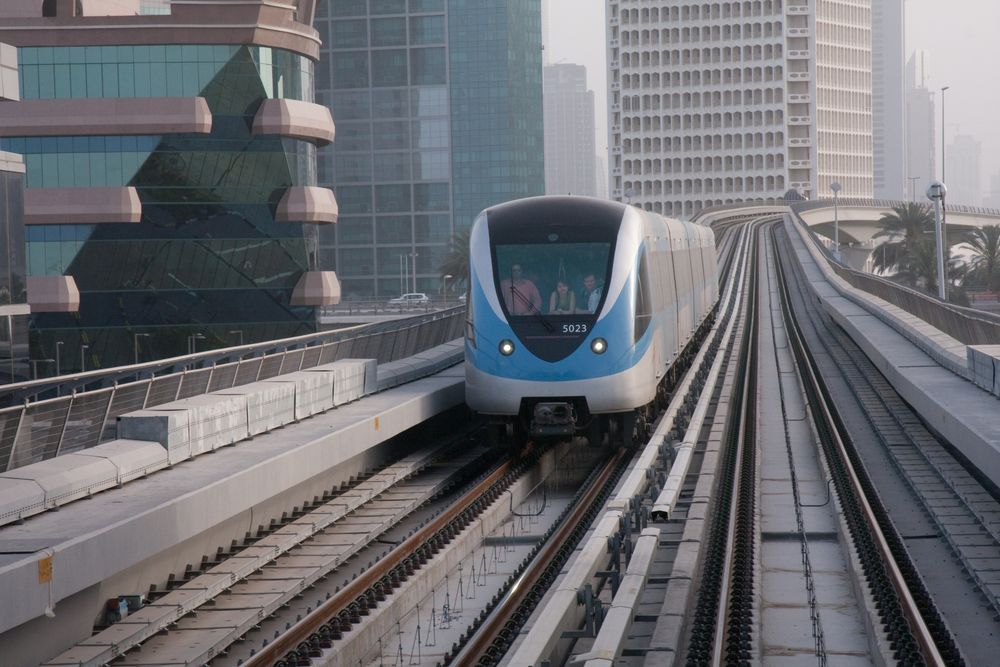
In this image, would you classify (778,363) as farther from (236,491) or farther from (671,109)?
(671,109)

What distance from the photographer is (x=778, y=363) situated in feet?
106

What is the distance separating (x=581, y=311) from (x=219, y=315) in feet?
131

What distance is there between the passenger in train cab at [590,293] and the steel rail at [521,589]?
2.07 metres

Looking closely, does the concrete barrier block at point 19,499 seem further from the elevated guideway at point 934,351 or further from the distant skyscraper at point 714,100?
the distant skyscraper at point 714,100

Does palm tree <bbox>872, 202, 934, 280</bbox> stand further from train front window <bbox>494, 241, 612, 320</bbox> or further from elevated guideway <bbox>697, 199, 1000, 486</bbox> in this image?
train front window <bbox>494, 241, 612, 320</bbox>

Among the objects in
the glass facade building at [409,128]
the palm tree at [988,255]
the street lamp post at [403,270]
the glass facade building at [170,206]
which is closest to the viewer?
the glass facade building at [170,206]

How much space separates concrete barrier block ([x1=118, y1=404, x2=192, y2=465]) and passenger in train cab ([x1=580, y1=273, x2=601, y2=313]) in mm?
5737

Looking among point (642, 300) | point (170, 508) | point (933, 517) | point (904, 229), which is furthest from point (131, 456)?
point (904, 229)

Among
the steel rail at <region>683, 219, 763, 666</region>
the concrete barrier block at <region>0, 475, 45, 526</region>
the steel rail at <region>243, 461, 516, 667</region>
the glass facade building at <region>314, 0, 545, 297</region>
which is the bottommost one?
the steel rail at <region>243, 461, 516, 667</region>

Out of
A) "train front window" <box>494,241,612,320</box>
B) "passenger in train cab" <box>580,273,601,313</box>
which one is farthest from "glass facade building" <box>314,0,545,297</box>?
"passenger in train cab" <box>580,273,601,313</box>

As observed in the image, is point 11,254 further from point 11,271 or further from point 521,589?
point 521,589

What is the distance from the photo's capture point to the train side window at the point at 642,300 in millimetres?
17719

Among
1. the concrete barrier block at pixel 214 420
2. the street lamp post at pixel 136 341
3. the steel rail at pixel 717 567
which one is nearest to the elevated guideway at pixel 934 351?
the steel rail at pixel 717 567

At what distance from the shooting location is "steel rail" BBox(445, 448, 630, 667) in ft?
33.1
